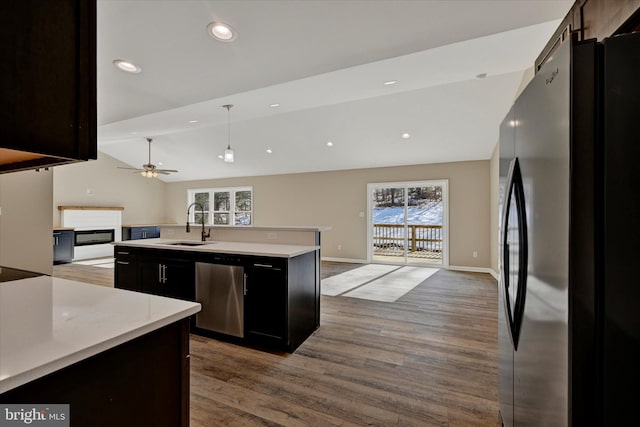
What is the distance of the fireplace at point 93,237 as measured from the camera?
7414mm

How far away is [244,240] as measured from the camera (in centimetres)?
358

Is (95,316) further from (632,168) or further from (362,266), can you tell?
(362,266)

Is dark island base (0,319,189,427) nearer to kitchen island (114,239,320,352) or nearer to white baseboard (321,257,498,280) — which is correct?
kitchen island (114,239,320,352)

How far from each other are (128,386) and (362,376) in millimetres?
1756

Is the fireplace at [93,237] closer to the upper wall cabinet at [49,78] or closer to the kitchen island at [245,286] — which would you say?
the kitchen island at [245,286]

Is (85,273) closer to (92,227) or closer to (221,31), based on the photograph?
(92,227)

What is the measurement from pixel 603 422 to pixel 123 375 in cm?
137

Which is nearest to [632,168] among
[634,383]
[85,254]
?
[634,383]

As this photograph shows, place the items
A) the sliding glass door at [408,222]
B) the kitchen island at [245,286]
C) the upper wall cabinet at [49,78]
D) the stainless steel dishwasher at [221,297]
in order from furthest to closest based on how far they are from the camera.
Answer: the sliding glass door at [408,222] → the stainless steel dishwasher at [221,297] → the kitchen island at [245,286] → the upper wall cabinet at [49,78]

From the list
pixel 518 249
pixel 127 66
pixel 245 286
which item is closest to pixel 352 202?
pixel 245 286

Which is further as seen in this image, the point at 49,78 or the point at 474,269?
the point at 474,269

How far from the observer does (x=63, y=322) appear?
93cm

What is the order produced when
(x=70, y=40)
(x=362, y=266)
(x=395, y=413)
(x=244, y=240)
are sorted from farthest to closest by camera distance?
(x=362, y=266), (x=244, y=240), (x=395, y=413), (x=70, y=40)

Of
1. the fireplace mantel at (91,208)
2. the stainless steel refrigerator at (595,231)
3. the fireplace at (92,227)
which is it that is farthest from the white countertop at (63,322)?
the fireplace mantel at (91,208)
